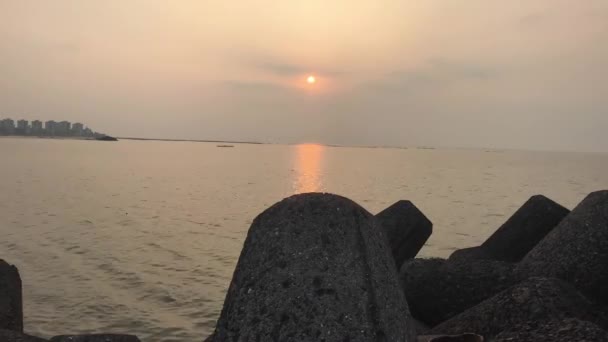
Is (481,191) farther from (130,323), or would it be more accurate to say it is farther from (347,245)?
(347,245)

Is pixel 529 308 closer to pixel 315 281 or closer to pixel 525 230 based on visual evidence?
pixel 315 281

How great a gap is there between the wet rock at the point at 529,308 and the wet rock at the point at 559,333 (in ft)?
2.52

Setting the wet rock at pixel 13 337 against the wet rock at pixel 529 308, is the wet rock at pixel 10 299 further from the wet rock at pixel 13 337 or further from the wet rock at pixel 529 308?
the wet rock at pixel 529 308

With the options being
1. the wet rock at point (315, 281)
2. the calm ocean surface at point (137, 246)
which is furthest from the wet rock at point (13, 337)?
the calm ocean surface at point (137, 246)

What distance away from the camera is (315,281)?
3.12 metres

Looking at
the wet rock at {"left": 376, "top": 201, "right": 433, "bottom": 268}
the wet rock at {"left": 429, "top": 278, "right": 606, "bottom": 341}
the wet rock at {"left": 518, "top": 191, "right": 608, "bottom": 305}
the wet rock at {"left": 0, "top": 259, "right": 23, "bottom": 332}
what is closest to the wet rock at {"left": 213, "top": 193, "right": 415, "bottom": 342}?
the wet rock at {"left": 429, "top": 278, "right": 606, "bottom": 341}

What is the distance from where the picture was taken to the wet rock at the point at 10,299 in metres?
5.65

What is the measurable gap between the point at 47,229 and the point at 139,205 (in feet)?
29.0

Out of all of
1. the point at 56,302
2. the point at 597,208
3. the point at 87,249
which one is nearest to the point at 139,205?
the point at 87,249

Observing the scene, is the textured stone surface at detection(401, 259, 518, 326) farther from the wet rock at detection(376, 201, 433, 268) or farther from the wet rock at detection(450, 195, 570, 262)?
the wet rock at detection(376, 201, 433, 268)

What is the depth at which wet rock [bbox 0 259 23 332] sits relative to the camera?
5.65 meters

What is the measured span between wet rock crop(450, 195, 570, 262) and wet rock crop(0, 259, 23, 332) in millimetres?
6931

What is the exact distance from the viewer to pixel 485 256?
29.6 ft

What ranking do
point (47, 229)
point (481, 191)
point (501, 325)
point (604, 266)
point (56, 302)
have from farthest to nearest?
point (481, 191)
point (47, 229)
point (56, 302)
point (604, 266)
point (501, 325)
